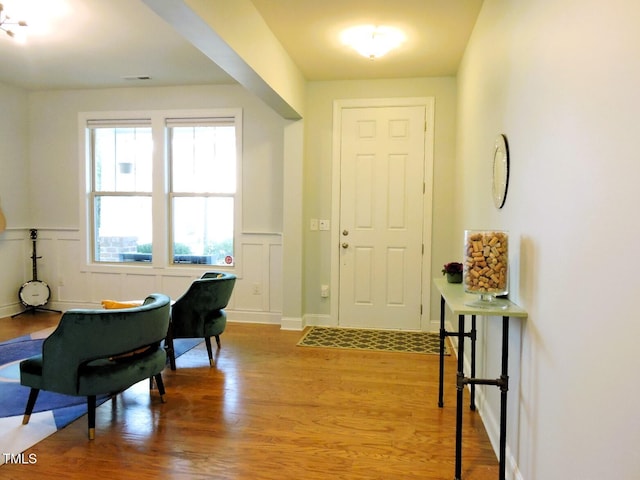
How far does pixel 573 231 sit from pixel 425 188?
10.7 feet

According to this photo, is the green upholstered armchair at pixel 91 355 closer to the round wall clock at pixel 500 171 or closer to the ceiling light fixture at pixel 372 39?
the round wall clock at pixel 500 171

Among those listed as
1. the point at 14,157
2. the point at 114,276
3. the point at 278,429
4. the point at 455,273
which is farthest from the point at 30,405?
the point at 14,157

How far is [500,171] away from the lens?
2.36 m

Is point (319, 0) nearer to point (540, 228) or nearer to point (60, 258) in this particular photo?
point (540, 228)

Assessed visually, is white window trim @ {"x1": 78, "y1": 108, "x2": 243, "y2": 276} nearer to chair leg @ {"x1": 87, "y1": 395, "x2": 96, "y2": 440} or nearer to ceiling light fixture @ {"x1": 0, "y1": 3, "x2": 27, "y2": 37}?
ceiling light fixture @ {"x1": 0, "y1": 3, "x2": 27, "y2": 37}

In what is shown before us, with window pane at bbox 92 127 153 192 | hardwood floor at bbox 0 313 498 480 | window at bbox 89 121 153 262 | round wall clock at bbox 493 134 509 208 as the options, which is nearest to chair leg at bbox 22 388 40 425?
hardwood floor at bbox 0 313 498 480

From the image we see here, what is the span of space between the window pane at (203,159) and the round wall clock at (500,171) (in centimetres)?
323

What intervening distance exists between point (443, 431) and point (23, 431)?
2338 mm

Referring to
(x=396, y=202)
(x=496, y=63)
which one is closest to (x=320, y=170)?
(x=396, y=202)

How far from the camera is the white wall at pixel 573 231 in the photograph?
3.57 ft

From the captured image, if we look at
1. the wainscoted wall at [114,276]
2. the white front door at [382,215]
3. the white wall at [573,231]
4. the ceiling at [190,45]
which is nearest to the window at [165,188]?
the wainscoted wall at [114,276]

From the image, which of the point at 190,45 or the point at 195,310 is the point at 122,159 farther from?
the point at 195,310

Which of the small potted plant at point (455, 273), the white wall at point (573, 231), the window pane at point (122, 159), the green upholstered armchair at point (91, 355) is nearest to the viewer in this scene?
the white wall at point (573, 231)

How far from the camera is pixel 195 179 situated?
5.15m
